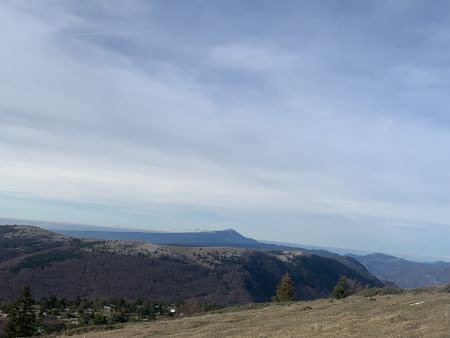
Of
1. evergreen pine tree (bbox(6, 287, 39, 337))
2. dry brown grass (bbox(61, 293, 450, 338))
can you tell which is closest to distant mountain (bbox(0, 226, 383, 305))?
evergreen pine tree (bbox(6, 287, 39, 337))

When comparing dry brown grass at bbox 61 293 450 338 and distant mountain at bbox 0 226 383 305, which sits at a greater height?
dry brown grass at bbox 61 293 450 338

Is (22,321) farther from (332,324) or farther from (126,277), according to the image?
(126,277)

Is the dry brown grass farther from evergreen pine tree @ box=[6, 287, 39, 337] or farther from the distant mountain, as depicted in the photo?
the distant mountain

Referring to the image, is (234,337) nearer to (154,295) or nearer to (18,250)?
(154,295)

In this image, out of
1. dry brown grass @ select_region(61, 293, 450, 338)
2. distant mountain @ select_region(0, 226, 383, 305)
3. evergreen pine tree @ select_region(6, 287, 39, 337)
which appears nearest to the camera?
dry brown grass @ select_region(61, 293, 450, 338)

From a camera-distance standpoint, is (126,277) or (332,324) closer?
(332,324)

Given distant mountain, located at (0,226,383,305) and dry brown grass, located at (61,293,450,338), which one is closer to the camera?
dry brown grass, located at (61,293,450,338)

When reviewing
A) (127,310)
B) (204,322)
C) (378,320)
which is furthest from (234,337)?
(127,310)

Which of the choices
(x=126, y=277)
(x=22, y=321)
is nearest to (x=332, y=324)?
(x=22, y=321)

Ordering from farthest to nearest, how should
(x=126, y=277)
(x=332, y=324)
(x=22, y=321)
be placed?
(x=126, y=277), (x=22, y=321), (x=332, y=324)

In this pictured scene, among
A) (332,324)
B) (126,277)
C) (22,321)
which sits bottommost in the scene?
(126,277)

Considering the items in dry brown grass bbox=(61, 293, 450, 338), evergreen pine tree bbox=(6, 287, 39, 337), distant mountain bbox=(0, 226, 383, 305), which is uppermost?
dry brown grass bbox=(61, 293, 450, 338)

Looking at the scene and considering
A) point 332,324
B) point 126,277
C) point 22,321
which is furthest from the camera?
Result: point 126,277

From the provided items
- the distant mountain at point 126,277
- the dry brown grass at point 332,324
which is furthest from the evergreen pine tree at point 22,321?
the distant mountain at point 126,277
